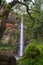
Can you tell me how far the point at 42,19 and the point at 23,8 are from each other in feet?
2.49

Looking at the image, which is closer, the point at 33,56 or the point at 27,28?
the point at 33,56

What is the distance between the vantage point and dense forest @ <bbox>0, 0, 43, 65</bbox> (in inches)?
95.5

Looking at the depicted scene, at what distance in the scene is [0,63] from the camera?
3.08 m

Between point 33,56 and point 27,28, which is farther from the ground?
point 27,28

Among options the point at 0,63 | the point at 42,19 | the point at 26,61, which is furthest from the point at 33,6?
the point at 26,61

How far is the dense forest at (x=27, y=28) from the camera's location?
2426 mm

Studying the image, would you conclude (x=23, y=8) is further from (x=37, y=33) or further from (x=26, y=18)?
(x=37, y=33)

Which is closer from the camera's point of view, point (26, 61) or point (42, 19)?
point (26, 61)

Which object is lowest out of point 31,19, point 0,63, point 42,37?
point 0,63

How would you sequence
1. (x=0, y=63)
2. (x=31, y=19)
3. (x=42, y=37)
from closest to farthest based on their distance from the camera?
(x=0, y=63), (x=31, y=19), (x=42, y=37)

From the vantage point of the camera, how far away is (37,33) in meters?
4.60

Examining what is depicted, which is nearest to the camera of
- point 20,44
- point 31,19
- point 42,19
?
point 31,19

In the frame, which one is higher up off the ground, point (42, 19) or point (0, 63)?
point (42, 19)

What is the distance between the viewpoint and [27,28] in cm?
383
